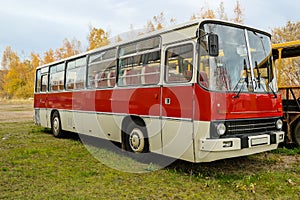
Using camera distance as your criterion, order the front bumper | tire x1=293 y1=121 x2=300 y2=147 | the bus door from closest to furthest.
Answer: the front bumper < the bus door < tire x1=293 y1=121 x2=300 y2=147

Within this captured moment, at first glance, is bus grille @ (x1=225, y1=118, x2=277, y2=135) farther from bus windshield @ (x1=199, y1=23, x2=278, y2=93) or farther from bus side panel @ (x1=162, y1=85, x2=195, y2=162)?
bus side panel @ (x1=162, y1=85, x2=195, y2=162)

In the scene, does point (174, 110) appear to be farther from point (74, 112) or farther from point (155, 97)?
point (74, 112)

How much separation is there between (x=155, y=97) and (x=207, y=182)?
2078 mm

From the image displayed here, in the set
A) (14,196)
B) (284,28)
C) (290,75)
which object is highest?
(284,28)

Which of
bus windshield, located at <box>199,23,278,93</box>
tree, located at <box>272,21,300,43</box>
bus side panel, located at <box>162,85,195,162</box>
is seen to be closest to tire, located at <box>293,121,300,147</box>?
bus windshield, located at <box>199,23,278,93</box>

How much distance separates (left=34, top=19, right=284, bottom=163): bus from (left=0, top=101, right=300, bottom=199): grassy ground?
51cm

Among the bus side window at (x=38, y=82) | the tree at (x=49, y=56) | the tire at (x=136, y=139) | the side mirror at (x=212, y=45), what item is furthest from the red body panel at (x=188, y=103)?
the tree at (x=49, y=56)

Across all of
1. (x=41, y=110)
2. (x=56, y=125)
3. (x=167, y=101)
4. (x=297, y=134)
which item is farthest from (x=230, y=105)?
(x=41, y=110)

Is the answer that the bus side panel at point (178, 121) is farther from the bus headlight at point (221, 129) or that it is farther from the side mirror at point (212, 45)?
the side mirror at point (212, 45)

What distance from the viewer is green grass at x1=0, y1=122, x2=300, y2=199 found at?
524cm

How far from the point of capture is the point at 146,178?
617 centimetres

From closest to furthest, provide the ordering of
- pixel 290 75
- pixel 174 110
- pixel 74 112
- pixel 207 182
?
pixel 207 182
pixel 174 110
pixel 74 112
pixel 290 75

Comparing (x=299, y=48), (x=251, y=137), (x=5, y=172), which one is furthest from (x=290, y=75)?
(x=5, y=172)

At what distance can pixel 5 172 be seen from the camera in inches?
258
